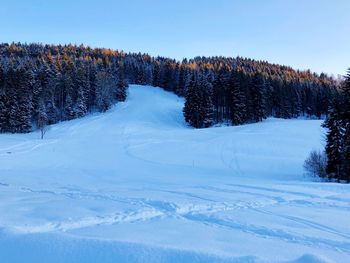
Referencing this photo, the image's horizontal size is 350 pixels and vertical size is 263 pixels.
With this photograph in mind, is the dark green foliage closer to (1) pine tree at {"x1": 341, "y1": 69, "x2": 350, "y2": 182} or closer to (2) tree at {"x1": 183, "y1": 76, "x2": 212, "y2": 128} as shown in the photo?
(1) pine tree at {"x1": 341, "y1": 69, "x2": 350, "y2": 182}

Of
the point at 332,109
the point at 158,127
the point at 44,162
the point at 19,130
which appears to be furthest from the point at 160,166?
the point at 19,130

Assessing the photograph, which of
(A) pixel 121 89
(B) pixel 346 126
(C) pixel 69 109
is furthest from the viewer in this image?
(A) pixel 121 89

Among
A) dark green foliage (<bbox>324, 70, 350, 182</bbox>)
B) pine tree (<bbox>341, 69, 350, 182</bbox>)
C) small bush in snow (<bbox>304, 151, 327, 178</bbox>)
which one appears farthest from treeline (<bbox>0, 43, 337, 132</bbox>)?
pine tree (<bbox>341, 69, 350, 182</bbox>)

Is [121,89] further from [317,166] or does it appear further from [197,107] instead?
[317,166]

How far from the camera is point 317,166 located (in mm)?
30219

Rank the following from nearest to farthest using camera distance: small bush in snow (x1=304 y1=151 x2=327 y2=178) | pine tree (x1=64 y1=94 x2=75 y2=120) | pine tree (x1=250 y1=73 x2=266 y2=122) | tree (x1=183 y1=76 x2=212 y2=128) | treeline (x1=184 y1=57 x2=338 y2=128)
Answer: small bush in snow (x1=304 y1=151 x2=327 y2=178) → tree (x1=183 y1=76 x2=212 y2=128) → treeline (x1=184 y1=57 x2=338 y2=128) → pine tree (x1=250 y1=73 x2=266 y2=122) → pine tree (x1=64 y1=94 x2=75 y2=120)

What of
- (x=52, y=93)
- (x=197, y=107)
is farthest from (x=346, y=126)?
(x=52, y=93)

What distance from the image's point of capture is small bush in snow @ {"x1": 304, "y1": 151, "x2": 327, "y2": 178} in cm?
2988

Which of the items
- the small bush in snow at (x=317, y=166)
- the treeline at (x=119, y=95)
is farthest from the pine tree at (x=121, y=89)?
the small bush in snow at (x=317, y=166)

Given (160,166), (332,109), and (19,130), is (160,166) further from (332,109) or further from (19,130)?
(19,130)

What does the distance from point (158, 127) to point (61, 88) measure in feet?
96.6

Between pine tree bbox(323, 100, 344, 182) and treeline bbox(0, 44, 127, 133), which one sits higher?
treeline bbox(0, 44, 127, 133)

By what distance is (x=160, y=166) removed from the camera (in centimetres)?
3238

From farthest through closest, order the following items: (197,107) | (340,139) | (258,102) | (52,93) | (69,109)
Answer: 1. (52,93)
2. (69,109)
3. (258,102)
4. (197,107)
5. (340,139)
